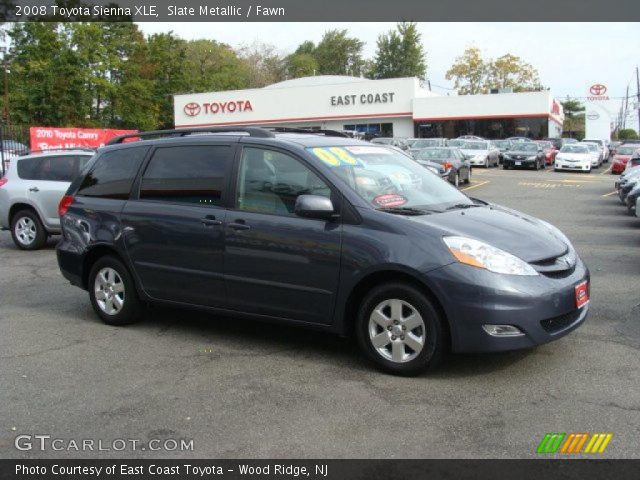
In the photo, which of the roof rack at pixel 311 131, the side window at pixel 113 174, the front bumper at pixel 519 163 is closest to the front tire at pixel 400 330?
the roof rack at pixel 311 131

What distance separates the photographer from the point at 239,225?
18.2 ft

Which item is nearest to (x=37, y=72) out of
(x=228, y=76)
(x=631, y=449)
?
(x=228, y=76)

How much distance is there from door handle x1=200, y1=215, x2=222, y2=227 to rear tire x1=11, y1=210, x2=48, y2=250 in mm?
6965

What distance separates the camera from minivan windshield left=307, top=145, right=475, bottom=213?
532 centimetres

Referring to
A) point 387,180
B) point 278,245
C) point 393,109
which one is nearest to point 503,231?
point 387,180

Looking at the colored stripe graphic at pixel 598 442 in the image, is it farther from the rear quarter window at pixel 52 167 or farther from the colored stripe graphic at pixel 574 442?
the rear quarter window at pixel 52 167

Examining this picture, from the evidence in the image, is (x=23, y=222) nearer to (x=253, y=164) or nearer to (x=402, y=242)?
(x=253, y=164)

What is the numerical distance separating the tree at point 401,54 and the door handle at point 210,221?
93151 millimetres

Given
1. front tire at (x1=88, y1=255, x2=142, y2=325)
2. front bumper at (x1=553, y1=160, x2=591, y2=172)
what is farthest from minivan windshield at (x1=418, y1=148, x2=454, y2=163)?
front tire at (x1=88, y1=255, x2=142, y2=325)

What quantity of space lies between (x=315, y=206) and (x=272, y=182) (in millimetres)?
655

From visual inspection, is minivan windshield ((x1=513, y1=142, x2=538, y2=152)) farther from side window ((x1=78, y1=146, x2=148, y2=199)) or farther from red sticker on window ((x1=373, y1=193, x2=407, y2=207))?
red sticker on window ((x1=373, y1=193, x2=407, y2=207))

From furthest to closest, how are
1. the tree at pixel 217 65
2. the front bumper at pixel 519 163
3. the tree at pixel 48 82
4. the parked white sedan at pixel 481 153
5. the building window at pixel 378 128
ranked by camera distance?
the tree at pixel 217 65 < the building window at pixel 378 128 < the tree at pixel 48 82 < the parked white sedan at pixel 481 153 < the front bumper at pixel 519 163

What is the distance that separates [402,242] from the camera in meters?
4.85

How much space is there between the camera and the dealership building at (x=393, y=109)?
49.6 meters
